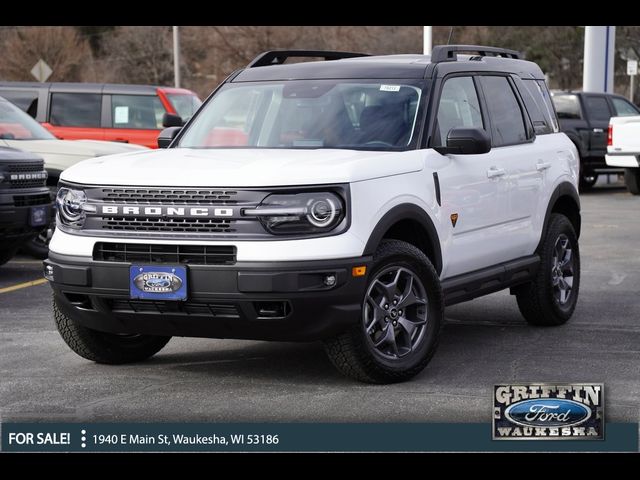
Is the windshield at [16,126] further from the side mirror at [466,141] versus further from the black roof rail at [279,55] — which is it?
the side mirror at [466,141]

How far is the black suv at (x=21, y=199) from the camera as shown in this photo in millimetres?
10898

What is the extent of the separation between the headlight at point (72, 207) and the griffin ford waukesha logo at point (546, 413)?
2.43m

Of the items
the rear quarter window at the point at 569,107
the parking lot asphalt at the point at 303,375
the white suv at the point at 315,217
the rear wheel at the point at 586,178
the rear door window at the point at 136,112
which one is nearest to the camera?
the parking lot asphalt at the point at 303,375

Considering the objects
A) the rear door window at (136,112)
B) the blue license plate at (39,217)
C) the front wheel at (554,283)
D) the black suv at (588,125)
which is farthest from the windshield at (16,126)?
the black suv at (588,125)

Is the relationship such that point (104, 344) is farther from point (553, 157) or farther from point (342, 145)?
point (553, 157)

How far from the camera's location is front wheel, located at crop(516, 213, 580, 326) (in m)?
8.70

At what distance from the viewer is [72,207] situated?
6.88 meters

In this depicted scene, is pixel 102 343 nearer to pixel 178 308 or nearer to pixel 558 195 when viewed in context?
pixel 178 308

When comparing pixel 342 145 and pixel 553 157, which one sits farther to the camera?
pixel 553 157

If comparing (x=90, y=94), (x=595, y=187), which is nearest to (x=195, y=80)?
(x=595, y=187)

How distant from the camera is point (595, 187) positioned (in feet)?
82.8

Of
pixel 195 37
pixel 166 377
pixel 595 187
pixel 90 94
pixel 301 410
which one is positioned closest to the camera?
pixel 301 410

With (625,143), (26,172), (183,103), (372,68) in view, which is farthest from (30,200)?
(625,143)
